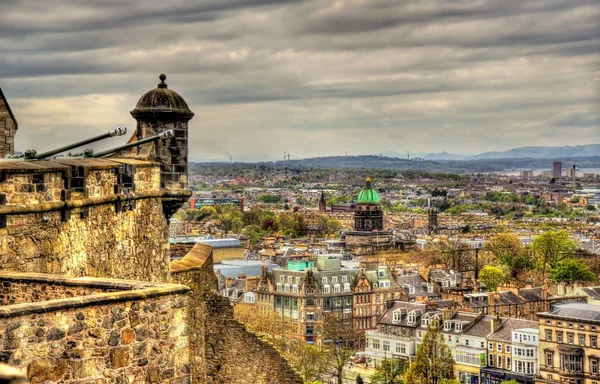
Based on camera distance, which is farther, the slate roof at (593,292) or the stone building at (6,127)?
the slate roof at (593,292)

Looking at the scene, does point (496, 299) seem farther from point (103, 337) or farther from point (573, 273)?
point (103, 337)

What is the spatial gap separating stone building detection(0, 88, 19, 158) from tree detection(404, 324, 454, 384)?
4612 cm

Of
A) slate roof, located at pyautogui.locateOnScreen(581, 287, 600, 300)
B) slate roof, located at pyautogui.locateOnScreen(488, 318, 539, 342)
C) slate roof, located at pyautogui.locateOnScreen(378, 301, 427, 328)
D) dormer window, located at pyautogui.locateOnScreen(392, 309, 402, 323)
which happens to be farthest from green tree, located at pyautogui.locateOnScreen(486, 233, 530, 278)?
slate roof, located at pyautogui.locateOnScreen(488, 318, 539, 342)

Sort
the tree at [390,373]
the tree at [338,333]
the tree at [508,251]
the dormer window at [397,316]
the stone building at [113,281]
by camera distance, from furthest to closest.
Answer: the tree at [508,251], the tree at [338,333], the dormer window at [397,316], the tree at [390,373], the stone building at [113,281]

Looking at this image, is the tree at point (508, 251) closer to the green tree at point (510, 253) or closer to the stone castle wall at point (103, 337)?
the green tree at point (510, 253)

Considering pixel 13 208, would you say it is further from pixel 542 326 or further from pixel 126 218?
pixel 542 326

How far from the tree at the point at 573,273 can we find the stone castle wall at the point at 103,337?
107 meters

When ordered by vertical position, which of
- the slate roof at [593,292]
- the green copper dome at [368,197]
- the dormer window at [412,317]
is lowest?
the dormer window at [412,317]

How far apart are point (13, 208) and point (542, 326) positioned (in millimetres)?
62753

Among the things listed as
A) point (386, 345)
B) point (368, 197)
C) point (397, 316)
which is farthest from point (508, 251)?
point (386, 345)

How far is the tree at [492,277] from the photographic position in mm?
111856

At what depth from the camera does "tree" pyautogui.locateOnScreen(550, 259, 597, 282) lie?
365 ft

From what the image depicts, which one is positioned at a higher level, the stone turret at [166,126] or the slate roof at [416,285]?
the stone turret at [166,126]

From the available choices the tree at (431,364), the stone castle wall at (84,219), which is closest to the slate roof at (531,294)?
the tree at (431,364)
